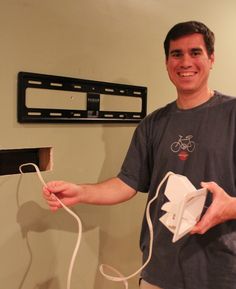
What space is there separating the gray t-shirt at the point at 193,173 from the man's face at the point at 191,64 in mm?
63

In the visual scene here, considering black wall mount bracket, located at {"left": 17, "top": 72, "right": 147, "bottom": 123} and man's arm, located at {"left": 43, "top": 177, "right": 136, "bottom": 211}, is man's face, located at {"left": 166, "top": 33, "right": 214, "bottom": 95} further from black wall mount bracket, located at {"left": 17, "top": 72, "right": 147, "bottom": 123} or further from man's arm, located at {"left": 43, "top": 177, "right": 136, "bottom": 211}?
man's arm, located at {"left": 43, "top": 177, "right": 136, "bottom": 211}

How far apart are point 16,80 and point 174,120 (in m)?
0.46

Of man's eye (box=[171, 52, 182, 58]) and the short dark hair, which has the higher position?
the short dark hair

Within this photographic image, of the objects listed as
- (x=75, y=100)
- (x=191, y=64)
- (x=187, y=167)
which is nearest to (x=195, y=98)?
(x=191, y=64)

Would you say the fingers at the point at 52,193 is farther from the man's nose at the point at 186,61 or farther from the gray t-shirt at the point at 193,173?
the man's nose at the point at 186,61

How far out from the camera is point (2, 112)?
87 centimetres

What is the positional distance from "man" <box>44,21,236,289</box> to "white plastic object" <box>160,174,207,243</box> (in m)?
0.06

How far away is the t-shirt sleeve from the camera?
1.07m

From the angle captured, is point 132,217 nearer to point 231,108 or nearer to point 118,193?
point 118,193

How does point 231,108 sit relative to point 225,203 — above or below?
above

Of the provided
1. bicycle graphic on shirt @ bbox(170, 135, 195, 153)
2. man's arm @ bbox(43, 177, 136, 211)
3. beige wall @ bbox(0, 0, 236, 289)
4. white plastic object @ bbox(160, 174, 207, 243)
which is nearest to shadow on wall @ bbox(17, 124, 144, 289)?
beige wall @ bbox(0, 0, 236, 289)

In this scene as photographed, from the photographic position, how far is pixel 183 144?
98cm

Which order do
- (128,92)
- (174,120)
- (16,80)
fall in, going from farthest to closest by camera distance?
(128,92), (174,120), (16,80)

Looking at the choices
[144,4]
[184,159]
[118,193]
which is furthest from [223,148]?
[144,4]
